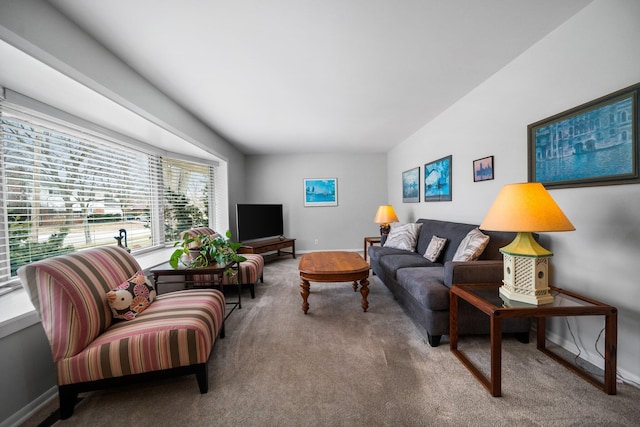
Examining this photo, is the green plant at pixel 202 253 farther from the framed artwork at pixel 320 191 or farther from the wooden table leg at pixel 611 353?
the framed artwork at pixel 320 191

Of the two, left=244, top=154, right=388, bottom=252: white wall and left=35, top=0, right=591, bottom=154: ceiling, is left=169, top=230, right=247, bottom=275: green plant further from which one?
left=244, top=154, right=388, bottom=252: white wall

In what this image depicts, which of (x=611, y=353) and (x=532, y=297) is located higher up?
(x=532, y=297)

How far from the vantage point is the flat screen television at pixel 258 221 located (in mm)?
4355

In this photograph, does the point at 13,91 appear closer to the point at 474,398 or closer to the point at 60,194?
the point at 60,194

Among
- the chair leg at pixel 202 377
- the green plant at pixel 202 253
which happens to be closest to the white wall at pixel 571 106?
the chair leg at pixel 202 377

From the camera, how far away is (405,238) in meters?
3.55

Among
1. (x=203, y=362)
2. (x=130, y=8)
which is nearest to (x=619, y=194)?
(x=203, y=362)

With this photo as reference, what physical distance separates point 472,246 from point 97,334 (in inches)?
113

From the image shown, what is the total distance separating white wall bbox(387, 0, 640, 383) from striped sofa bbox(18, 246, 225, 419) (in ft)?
8.49

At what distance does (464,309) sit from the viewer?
1.90 metres

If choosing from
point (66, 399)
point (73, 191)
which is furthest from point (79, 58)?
point (66, 399)

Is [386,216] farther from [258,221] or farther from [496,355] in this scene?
[496,355]

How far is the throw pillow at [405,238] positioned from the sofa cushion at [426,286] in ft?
3.34

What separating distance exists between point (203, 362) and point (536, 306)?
2003 mm
